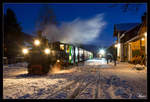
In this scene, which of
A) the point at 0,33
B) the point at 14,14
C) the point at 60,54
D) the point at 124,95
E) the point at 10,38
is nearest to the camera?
the point at 0,33

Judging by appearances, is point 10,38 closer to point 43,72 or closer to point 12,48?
point 12,48

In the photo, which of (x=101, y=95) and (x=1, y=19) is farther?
(x=101, y=95)

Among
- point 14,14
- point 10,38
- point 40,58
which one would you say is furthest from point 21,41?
point 40,58

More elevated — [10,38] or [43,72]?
[10,38]

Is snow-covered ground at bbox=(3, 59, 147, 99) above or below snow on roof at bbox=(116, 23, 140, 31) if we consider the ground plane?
below

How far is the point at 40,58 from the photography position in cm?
880

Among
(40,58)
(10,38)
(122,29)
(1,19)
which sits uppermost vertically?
(122,29)

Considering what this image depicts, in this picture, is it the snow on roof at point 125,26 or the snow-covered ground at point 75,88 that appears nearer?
the snow-covered ground at point 75,88

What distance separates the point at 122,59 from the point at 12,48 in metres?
23.2

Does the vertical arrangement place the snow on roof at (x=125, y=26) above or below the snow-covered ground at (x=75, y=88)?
above

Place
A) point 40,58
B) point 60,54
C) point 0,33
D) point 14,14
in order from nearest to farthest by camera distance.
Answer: point 0,33 → point 40,58 → point 60,54 → point 14,14

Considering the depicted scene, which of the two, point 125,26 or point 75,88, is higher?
point 125,26

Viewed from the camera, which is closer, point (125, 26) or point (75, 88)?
point (75, 88)

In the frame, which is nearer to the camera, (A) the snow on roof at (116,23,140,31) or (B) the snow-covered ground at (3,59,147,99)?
(B) the snow-covered ground at (3,59,147,99)
